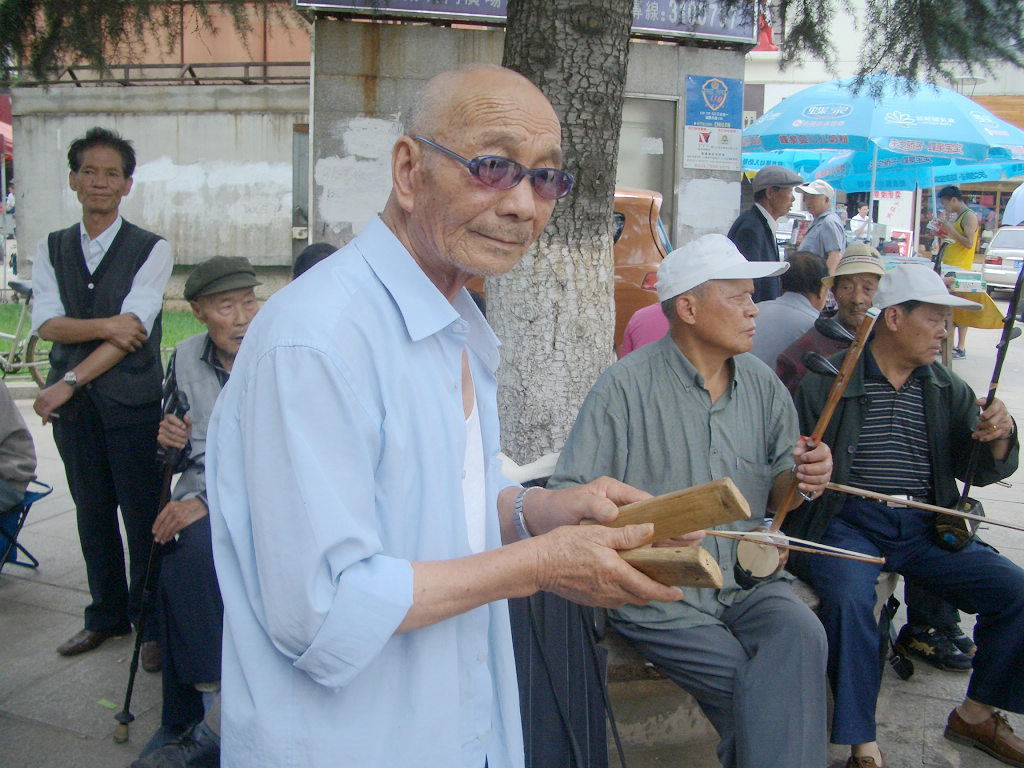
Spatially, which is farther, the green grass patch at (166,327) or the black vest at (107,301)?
the green grass patch at (166,327)

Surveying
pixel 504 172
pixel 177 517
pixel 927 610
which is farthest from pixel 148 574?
pixel 927 610

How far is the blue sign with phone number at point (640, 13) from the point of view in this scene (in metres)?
8.41

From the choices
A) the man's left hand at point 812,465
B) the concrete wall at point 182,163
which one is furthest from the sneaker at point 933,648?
the concrete wall at point 182,163

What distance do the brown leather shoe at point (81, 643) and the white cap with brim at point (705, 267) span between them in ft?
9.16

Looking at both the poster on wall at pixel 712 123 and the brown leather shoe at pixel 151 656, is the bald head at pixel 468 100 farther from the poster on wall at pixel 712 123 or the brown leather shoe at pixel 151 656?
the poster on wall at pixel 712 123

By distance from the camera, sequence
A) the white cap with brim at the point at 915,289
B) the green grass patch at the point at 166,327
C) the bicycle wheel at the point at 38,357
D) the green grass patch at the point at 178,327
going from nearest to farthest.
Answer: the white cap with brim at the point at 915,289, the bicycle wheel at the point at 38,357, the green grass patch at the point at 166,327, the green grass patch at the point at 178,327

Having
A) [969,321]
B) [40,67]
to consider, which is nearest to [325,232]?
[40,67]

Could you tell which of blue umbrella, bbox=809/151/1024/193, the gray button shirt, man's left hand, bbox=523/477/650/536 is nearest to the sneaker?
the gray button shirt

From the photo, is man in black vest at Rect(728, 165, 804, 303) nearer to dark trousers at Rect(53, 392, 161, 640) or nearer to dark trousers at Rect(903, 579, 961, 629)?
dark trousers at Rect(903, 579, 961, 629)

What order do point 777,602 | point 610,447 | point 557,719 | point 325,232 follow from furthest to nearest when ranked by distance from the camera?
point 325,232 → point 610,447 → point 777,602 → point 557,719

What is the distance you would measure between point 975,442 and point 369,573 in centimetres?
275

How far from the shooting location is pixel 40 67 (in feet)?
13.0

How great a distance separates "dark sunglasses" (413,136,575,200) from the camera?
4.44 feet

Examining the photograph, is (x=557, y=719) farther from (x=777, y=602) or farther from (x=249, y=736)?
(x=249, y=736)
